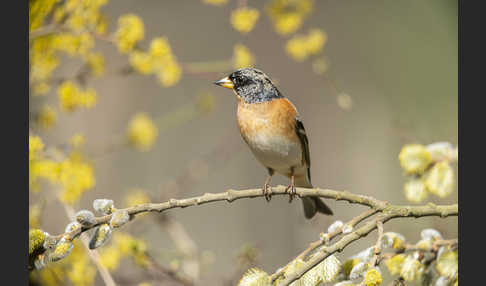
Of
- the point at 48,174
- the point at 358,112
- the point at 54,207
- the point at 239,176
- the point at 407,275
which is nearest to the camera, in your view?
the point at 407,275

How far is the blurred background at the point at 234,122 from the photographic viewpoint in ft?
4.44

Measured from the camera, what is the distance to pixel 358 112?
192 cm

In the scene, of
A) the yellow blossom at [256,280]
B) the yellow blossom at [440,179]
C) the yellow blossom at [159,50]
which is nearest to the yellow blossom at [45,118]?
the yellow blossom at [159,50]

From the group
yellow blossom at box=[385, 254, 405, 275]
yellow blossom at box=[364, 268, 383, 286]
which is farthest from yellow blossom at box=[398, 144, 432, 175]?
yellow blossom at box=[364, 268, 383, 286]

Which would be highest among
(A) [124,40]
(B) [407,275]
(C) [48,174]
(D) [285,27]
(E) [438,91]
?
(E) [438,91]

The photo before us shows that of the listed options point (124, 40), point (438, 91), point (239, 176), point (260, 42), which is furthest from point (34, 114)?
point (438, 91)

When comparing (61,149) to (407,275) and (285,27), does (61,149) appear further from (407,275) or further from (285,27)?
(407,275)

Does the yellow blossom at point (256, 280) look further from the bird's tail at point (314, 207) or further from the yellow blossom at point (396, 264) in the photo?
the bird's tail at point (314, 207)

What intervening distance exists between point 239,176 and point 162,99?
1.53 feet

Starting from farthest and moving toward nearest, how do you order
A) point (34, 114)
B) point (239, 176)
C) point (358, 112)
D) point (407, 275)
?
1. point (239, 176)
2. point (358, 112)
3. point (34, 114)
4. point (407, 275)

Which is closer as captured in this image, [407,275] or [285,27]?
[407,275]

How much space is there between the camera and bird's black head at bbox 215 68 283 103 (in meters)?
1.30

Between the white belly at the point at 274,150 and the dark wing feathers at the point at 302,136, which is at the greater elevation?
the dark wing feathers at the point at 302,136

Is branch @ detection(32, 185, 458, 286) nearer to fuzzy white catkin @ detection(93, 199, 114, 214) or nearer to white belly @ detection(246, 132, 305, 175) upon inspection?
fuzzy white catkin @ detection(93, 199, 114, 214)
